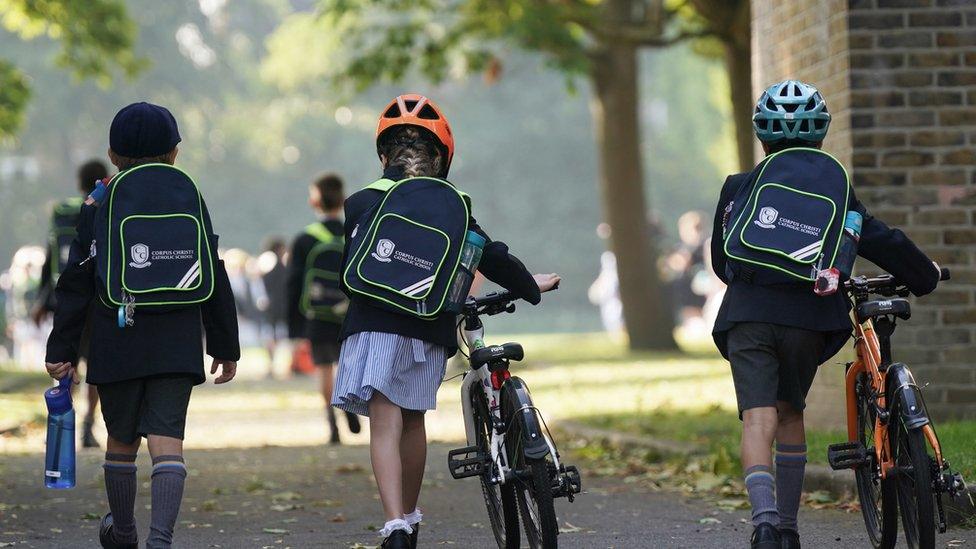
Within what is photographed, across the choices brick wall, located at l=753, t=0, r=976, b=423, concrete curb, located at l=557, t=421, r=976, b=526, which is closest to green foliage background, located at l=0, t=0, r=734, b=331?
concrete curb, located at l=557, t=421, r=976, b=526

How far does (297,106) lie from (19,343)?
30601 mm

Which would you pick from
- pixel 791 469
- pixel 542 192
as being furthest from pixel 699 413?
pixel 542 192

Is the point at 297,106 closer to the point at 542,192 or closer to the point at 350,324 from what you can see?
the point at 542,192

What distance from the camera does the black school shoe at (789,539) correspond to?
5875mm

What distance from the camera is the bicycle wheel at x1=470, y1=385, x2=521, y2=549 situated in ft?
20.7

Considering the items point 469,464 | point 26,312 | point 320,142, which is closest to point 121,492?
point 469,464

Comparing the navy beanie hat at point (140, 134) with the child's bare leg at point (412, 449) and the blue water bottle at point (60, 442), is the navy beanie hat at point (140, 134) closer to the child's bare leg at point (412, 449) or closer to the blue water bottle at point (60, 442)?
the blue water bottle at point (60, 442)

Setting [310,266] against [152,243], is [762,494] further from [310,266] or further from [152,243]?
[310,266]

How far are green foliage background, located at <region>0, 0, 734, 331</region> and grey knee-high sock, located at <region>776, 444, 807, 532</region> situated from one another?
49351 mm

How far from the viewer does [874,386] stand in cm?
607

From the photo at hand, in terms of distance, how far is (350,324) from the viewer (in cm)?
607

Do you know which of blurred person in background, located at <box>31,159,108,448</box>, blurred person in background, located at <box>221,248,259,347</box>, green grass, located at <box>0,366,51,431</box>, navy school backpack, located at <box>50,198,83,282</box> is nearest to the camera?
blurred person in background, located at <box>31,159,108,448</box>

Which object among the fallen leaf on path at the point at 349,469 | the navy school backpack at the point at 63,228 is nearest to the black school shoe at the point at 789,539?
the fallen leaf on path at the point at 349,469

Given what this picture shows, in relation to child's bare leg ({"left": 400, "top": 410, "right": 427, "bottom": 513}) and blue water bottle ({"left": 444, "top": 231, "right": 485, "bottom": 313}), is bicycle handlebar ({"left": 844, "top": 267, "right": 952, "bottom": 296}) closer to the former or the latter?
blue water bottle ({"left": 444, "top": 231, "right": 485, "bottom": 313})
